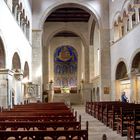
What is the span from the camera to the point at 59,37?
38.8 metres

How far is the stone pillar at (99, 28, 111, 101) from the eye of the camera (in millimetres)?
24297

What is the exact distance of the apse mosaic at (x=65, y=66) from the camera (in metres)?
39.4

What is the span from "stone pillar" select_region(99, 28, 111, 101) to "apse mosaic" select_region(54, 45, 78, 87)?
14.9m

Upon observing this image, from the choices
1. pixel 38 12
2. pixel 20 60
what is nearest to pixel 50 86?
pixel 38 12

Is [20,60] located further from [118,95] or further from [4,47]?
[118,95]

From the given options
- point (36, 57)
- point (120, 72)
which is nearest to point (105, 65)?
point (120, 72)

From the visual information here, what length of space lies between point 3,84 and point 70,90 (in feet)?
82.4

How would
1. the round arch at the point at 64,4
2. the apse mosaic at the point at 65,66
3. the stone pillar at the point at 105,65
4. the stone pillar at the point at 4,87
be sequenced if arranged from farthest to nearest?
the apse mosaic at the point at 65,66 < the round arch at the point at 64,4 < the stone pillar at the point at 105,65 < the stone pillar at the point at 4,87

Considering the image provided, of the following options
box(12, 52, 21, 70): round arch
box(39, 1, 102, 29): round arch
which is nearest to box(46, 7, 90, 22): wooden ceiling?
box(39, 1, 102, 29): round arch

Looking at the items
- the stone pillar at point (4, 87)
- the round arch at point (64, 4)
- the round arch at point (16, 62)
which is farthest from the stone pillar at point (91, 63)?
the stone pillar at point (4, 87)

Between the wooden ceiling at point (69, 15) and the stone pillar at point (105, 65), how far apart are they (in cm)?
574

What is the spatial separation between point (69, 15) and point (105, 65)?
890cm

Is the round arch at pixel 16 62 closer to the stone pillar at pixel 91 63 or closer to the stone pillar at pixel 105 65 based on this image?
the stone pillar at pixel 105 65

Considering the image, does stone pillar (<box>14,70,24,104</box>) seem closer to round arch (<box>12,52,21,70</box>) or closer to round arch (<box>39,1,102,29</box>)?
round arch (<box>12,52,21,70</box>)
